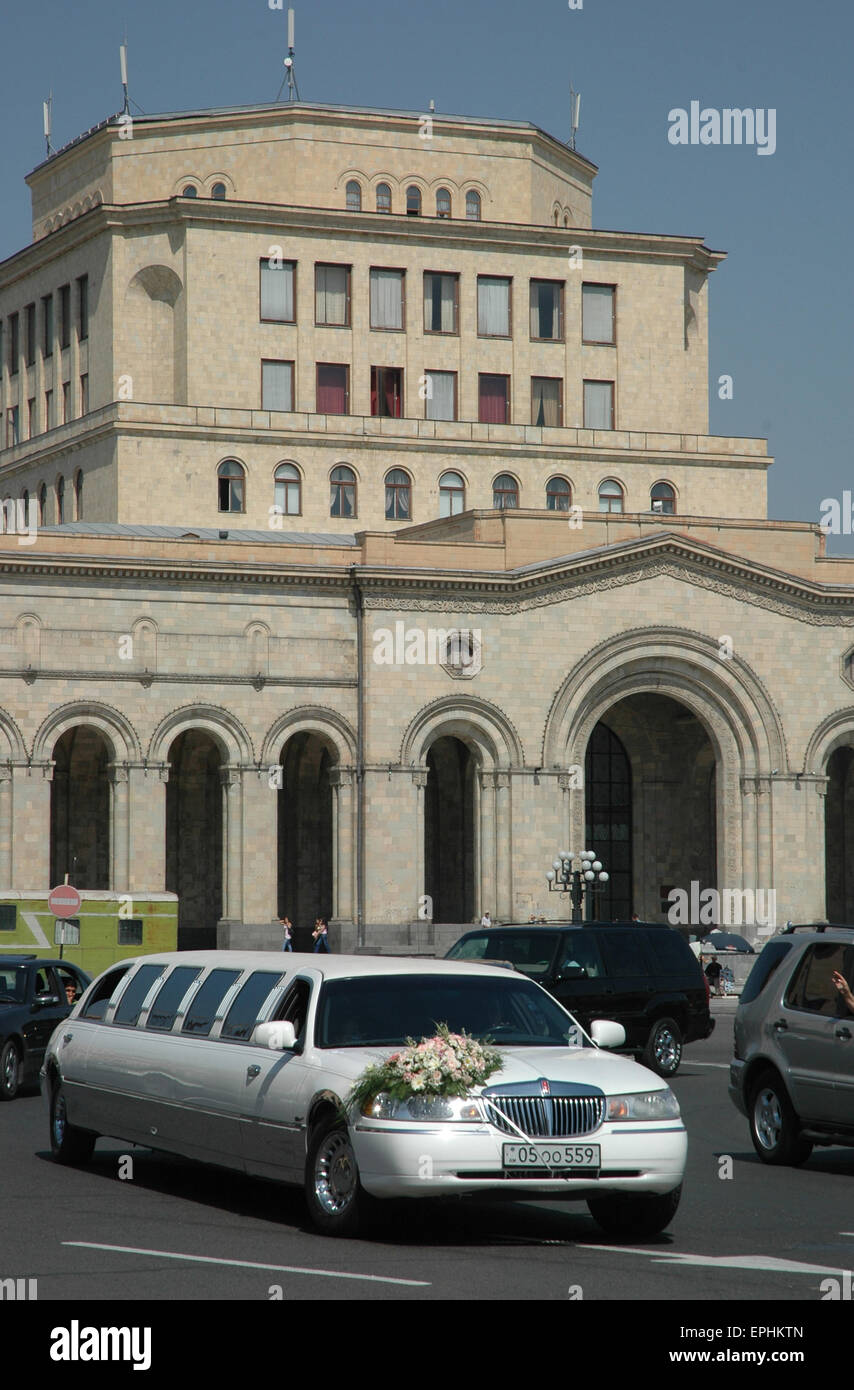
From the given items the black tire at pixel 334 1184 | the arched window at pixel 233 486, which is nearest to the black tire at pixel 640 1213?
the black tire at pixel 334 1184

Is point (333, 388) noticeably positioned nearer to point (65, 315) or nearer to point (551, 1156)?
point (65, 315)

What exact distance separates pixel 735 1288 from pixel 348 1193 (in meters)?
2.69

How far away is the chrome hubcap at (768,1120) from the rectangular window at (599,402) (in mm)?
49063

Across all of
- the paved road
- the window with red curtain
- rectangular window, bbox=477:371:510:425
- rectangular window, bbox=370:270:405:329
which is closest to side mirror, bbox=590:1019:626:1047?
the paved road

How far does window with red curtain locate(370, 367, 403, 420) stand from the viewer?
6319 centimetres

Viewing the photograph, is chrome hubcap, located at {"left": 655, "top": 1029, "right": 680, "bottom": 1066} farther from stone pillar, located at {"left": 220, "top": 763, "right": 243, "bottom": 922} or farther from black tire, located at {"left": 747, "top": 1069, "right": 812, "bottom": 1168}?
stone pillar, located at {"left": 220, "top": 763, "right": 243, "bottom": 922}

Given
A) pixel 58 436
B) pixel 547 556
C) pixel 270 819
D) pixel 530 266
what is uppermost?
pixel 530 266

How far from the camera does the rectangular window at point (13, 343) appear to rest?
69.2 meters

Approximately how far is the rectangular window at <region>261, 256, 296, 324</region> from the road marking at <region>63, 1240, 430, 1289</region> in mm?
52296

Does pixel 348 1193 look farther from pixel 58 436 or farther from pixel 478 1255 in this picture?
pixel 58 436

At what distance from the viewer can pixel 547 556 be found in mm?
55094

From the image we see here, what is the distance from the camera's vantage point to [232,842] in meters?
52.0

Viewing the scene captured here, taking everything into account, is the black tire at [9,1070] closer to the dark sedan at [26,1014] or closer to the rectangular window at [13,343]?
the dark sedan at [26,1014]

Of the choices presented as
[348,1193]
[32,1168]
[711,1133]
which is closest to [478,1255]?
[348,1193]
